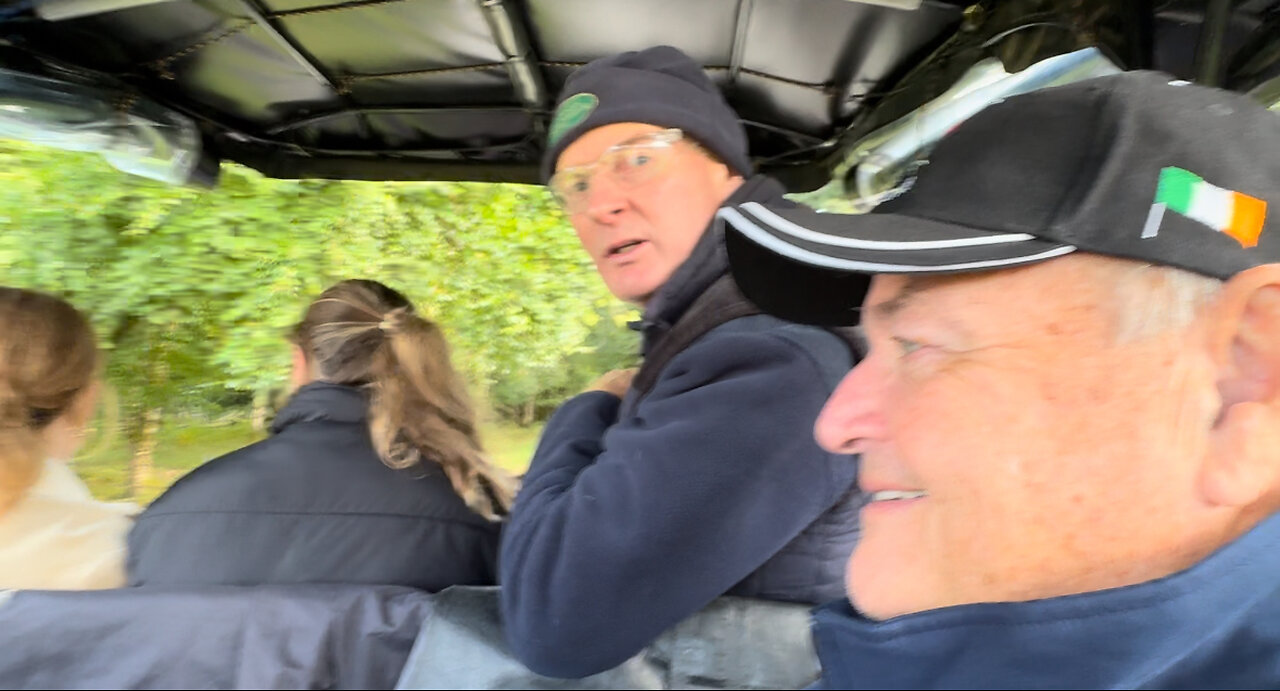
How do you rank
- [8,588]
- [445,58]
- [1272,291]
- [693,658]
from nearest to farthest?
[1272,291] < [693,658] < [8,588] < [445,58]

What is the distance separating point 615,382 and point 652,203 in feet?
0.88

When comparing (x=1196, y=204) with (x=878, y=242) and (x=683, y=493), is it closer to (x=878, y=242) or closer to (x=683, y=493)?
(x=878, y=242)

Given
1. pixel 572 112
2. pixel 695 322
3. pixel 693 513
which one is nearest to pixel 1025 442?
pixel 693 513

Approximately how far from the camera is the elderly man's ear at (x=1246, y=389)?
0.42 metres

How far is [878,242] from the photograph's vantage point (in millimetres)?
491

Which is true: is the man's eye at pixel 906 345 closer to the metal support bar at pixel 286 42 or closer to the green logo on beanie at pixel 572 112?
the green logo on beanie at pixel 572 112

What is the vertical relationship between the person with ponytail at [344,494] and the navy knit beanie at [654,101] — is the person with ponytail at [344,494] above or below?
below

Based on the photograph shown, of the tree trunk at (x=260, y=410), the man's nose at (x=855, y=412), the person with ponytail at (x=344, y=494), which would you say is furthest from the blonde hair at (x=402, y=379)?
the man's nose at (x=855, y=412)

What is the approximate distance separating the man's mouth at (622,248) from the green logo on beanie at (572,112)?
186mm

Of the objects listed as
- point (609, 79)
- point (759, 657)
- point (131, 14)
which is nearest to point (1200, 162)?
point (759, 657)

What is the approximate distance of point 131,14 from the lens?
1.13 m

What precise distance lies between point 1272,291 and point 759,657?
0.53m

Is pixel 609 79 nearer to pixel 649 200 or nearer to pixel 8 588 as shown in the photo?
pixel 649 200

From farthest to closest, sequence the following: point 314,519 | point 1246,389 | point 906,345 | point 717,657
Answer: point 314,519 < point 717,657 < point 906,345 < point 1246,389
